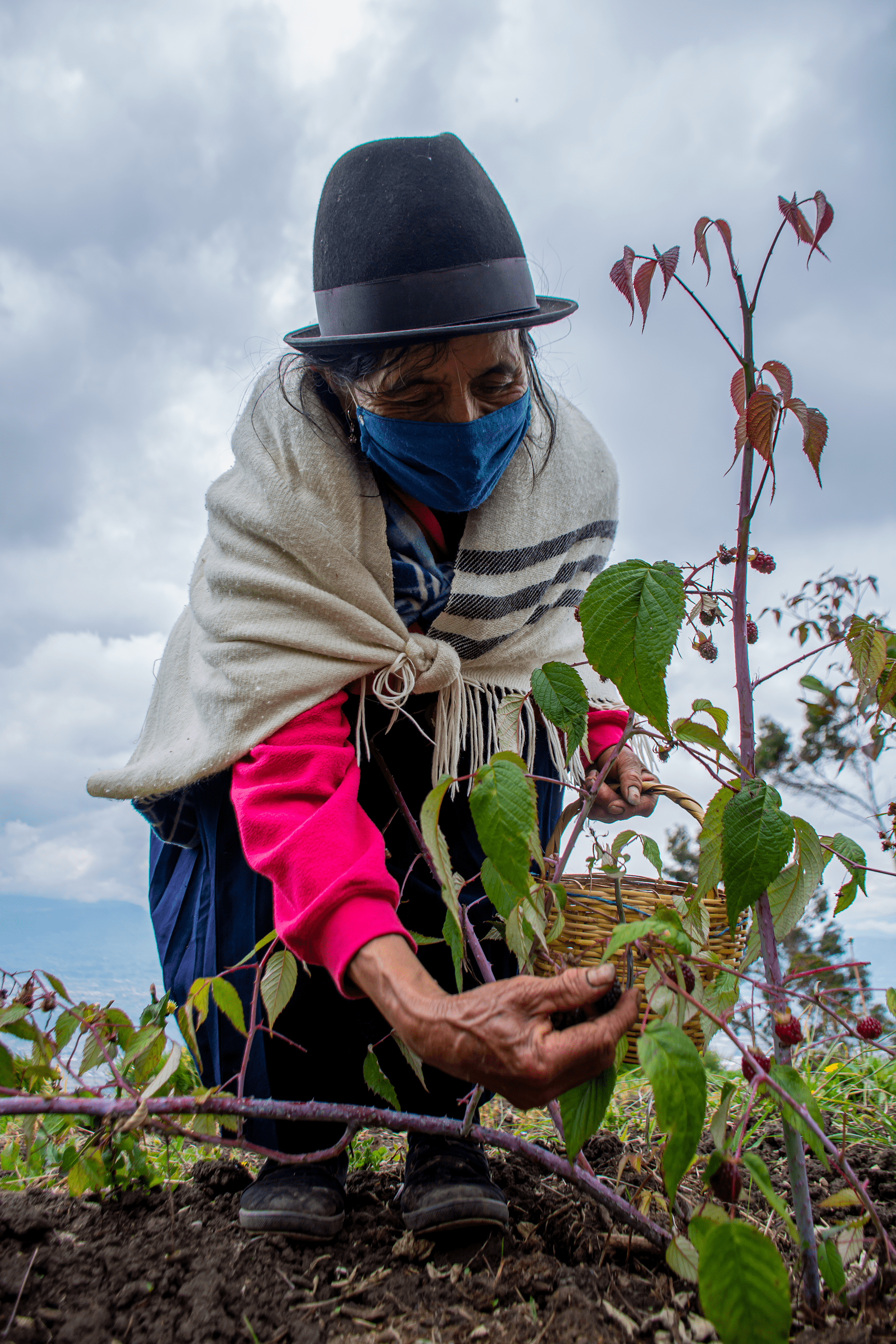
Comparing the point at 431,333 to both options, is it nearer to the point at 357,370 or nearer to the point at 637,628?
the point at 357,370

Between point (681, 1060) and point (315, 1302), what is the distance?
66 centimetres

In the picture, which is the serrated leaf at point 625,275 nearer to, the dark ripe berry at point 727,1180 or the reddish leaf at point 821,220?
the reddish leaf at point 821,220

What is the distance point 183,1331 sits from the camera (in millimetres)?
947

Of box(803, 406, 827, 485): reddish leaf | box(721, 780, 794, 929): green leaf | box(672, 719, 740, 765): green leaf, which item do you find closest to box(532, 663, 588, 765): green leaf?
box(672, 719, 740, 765): green leaf

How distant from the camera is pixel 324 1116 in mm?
1059

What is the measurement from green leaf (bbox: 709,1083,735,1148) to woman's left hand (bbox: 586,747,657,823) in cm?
74

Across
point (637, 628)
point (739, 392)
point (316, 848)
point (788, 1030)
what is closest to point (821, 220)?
point (739, 392)

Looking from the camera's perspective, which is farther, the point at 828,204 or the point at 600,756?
the point at 600,756

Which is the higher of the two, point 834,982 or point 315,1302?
point 315,1302

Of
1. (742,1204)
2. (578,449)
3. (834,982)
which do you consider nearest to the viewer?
(742,1204)

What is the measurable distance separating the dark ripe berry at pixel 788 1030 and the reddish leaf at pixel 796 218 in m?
0.76

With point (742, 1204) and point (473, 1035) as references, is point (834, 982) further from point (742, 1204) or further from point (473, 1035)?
point (473, 1035)

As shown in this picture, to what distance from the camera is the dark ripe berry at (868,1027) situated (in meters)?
0.91

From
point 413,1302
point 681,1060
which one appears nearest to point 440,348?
point 681,1060
